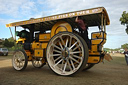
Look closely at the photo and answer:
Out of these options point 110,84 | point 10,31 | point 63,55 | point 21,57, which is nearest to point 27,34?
point 10,31

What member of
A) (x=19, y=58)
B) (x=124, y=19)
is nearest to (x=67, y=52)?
(x=19, y=58)

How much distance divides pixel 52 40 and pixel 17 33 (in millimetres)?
2787

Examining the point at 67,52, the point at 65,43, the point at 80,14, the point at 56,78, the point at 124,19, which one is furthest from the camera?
the point at 124,19

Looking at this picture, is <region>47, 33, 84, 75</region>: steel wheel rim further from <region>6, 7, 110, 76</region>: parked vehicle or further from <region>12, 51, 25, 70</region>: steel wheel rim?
<region>12, 51, 25, 70</region>: steel wheel rim

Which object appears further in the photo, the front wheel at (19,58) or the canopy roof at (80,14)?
the front wheel at (19,58)

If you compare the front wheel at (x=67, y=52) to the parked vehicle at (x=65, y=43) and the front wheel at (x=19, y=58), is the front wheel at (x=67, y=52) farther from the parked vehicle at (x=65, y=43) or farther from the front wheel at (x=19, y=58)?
the front wheel at (x=19, y=58)

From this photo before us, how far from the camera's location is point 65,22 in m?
5.30

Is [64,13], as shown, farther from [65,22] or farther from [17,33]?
[17,33]

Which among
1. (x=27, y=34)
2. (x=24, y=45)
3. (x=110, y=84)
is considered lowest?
(x=110, y=84)

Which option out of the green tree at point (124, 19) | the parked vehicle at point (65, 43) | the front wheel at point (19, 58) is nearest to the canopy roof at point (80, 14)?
the parked vehicle at point (65, 43)

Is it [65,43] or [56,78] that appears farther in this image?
[65,43]

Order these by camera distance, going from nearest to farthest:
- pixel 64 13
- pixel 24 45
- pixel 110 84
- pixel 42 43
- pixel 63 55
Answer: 1. pixel 110 84
2. pixel 63 55
3. pixel 64 13
4. pixel 42 43
5. pixel 24 45

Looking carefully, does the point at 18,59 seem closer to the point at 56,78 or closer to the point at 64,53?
the point at 64,53

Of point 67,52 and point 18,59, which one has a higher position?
point 67,52
